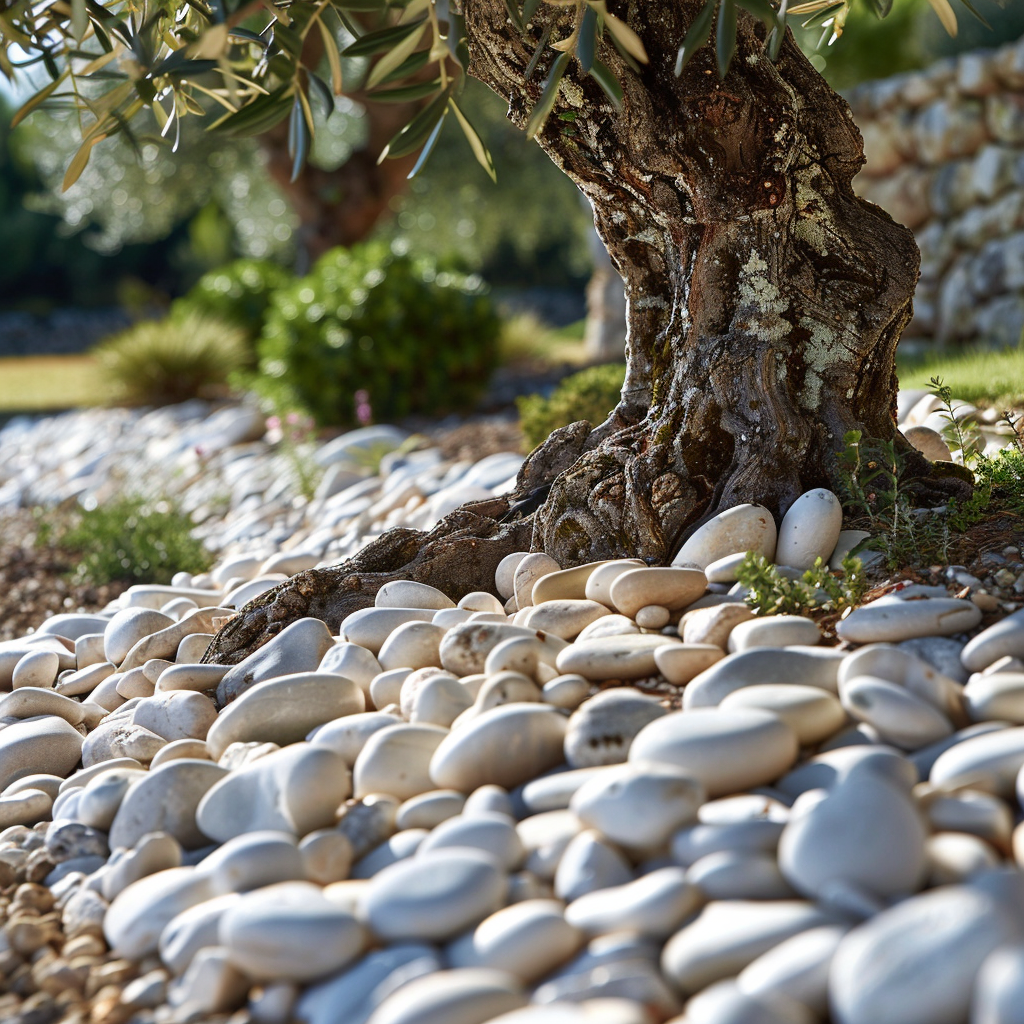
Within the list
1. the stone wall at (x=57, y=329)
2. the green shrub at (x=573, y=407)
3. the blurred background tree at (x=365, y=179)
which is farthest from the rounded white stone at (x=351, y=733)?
the stone wall at (x=57, y=329)

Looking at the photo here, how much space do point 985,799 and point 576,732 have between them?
0.65 meters

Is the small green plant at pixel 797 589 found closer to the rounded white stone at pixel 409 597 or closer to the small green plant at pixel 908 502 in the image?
the small green plant at pixel 908 502

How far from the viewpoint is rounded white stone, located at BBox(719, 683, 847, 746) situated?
1658mm

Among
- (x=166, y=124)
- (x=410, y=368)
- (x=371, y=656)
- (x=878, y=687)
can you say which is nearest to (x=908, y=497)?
(x=878, y=687)

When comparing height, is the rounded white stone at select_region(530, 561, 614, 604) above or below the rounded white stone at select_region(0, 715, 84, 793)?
above

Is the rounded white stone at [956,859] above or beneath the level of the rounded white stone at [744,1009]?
above

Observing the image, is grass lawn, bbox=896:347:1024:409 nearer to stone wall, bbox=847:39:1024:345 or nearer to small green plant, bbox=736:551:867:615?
small green plant, bbox=736:551:867:615

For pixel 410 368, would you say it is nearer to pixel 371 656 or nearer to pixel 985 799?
pixel 371 656

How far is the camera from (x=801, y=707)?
1.66 m

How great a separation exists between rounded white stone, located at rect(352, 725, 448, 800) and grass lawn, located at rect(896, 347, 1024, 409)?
2.65 m

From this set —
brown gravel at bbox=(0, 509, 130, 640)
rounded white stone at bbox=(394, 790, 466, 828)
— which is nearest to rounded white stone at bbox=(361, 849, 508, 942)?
rounded white stone at bbox=(394, 790, 466, 828)

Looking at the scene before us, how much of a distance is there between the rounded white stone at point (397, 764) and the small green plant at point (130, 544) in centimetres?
303

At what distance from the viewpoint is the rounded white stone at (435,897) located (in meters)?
1.39

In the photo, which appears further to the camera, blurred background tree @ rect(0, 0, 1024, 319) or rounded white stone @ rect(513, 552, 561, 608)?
blurred background tree @ rect(0, 0, 1024, 319)
